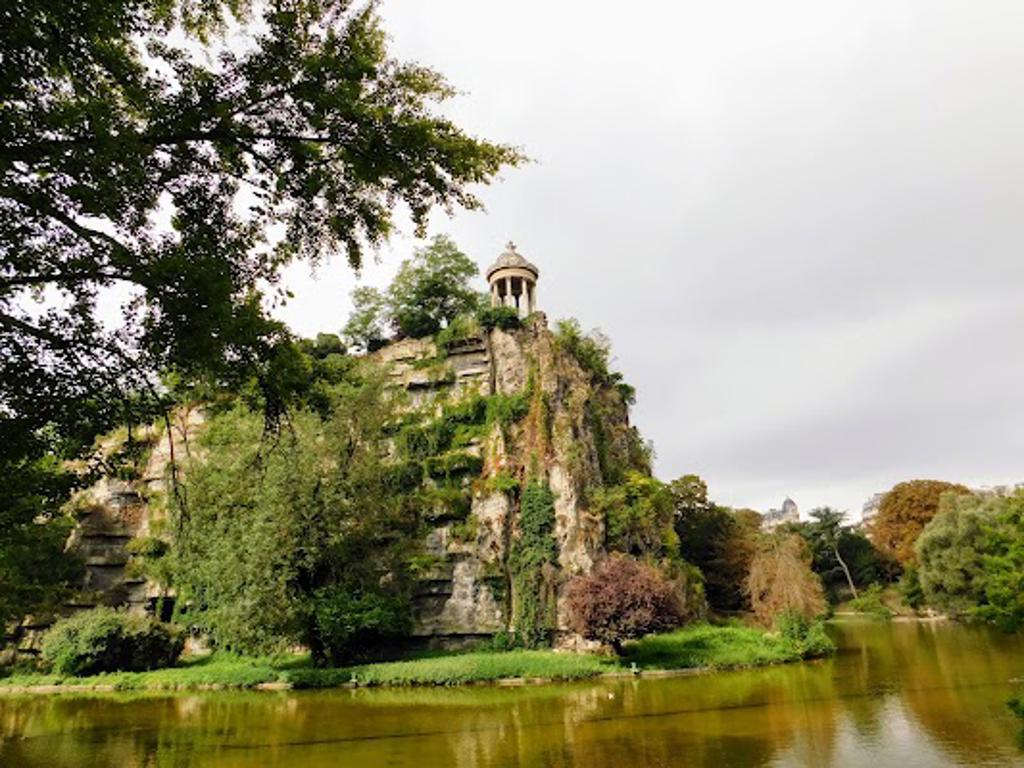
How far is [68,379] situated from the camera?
788 centimetres

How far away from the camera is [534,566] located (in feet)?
107

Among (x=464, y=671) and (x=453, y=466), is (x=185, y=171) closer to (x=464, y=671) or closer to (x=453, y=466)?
(x=464, y=671)

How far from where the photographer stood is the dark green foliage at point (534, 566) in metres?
31.4

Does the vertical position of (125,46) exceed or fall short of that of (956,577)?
it exceeds it

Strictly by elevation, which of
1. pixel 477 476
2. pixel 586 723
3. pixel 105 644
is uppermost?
pixel 477 476

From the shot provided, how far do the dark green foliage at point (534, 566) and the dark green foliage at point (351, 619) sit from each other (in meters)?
5.59

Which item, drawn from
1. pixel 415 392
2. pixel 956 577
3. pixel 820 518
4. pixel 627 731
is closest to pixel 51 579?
pixel 415 392

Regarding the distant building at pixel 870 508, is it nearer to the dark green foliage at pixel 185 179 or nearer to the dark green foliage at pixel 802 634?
the dark green foliage at pixel 802 634

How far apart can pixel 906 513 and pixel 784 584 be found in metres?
40.7

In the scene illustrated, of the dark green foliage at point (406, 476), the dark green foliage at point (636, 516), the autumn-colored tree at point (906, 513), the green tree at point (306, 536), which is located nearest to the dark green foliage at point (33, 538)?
the green tree at point (306, 536)

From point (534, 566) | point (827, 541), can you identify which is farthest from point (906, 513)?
point (534, 566)

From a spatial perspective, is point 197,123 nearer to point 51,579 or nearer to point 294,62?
point 294,62

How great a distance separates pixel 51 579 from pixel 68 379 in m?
38.7

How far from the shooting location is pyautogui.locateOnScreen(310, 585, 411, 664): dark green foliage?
28.4 metres
